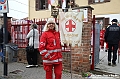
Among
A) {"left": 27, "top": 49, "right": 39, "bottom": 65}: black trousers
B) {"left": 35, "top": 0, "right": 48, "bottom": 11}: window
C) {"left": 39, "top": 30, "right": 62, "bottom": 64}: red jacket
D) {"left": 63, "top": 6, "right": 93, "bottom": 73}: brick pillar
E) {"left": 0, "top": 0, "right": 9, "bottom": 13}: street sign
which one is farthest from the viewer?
{"left": 35, "top": 0, "right": 48, "bottom": 11}: window

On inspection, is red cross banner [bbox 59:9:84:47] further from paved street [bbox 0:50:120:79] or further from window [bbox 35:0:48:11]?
window [bbox 35:0:48:11]

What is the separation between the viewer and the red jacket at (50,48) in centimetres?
402

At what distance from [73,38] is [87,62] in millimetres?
1541

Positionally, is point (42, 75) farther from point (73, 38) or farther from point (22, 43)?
point (22, 43)

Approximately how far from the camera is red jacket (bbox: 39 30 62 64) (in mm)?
4016

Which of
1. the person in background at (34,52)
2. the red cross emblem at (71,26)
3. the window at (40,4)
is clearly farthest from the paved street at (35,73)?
the window at (40,4)

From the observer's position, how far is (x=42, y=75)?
5578mm

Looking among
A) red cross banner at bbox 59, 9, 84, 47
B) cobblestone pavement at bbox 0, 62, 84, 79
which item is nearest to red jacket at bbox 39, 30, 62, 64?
red cross banner at bbox 59, 9, 84, 47

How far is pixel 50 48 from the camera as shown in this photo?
405cm

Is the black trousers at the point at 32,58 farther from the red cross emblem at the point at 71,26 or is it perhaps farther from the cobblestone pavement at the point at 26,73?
the red cross emblem at the point at 71,26

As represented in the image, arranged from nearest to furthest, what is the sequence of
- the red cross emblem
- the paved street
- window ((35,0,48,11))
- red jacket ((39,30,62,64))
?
red jacket ((39,30,62,64)) → the red cross emblem → the paved street → window ((35,0,48,11))

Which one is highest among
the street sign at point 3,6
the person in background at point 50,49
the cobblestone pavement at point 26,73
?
the street sign at point 3,6

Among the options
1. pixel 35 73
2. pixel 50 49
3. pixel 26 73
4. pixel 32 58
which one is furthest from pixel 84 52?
pixel 32 58

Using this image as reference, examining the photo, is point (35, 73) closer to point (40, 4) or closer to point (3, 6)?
point (3, 6)
